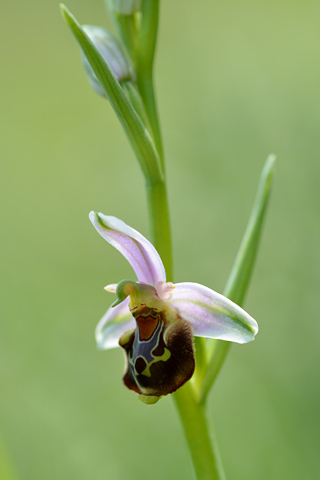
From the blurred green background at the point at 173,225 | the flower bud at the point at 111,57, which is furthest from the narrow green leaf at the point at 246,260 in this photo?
the blurred green background at the point at 173,225

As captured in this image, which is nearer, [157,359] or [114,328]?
[157,359]

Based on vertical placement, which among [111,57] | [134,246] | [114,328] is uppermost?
[111,57]

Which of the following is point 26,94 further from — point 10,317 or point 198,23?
point 10,317

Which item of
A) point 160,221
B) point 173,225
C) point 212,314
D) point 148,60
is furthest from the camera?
point 173,225

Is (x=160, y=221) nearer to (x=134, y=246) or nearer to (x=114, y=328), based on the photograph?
(x=134, y=246)

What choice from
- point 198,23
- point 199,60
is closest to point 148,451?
point 199,60

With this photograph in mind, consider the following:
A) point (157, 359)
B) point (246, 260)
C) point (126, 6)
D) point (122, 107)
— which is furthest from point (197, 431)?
point (126, 6)

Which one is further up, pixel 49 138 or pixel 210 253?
pixel 49 138
